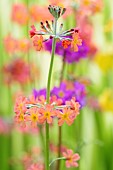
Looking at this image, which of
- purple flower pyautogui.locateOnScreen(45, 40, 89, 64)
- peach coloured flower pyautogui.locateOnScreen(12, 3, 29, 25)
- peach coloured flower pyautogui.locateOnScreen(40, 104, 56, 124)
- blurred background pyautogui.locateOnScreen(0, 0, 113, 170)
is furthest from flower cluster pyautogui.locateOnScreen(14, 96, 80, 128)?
peach coloured flower pyautogui.locateOnScreen(12, 3, 29, 25)

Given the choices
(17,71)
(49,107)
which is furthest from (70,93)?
(17,71)

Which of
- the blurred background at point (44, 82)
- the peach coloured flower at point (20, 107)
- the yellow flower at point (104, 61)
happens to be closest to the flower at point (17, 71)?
the blurred background at point (44, 82)

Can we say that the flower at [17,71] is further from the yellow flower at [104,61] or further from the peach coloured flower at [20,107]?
the peach coloured flower at [20,107]

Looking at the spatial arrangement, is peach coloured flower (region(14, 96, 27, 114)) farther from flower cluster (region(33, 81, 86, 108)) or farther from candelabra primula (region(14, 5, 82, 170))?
flower cluster (region(33, 81, 86, 108))

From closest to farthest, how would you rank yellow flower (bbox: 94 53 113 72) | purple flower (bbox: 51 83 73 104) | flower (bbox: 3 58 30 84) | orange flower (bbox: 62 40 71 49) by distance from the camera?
orange flower (bbox: 62 40 71 49) < purple flower (bbox: 51 83 73 104) < flower (bbox: 3 58 30 84) < yellow flower (bbox: 94 53 113 72)

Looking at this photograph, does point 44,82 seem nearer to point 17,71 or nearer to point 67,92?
point 17,71

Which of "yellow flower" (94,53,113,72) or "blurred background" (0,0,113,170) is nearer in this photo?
"blurred background" (0,0,113,170)

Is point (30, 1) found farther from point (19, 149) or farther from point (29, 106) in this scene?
point (29, 106)
